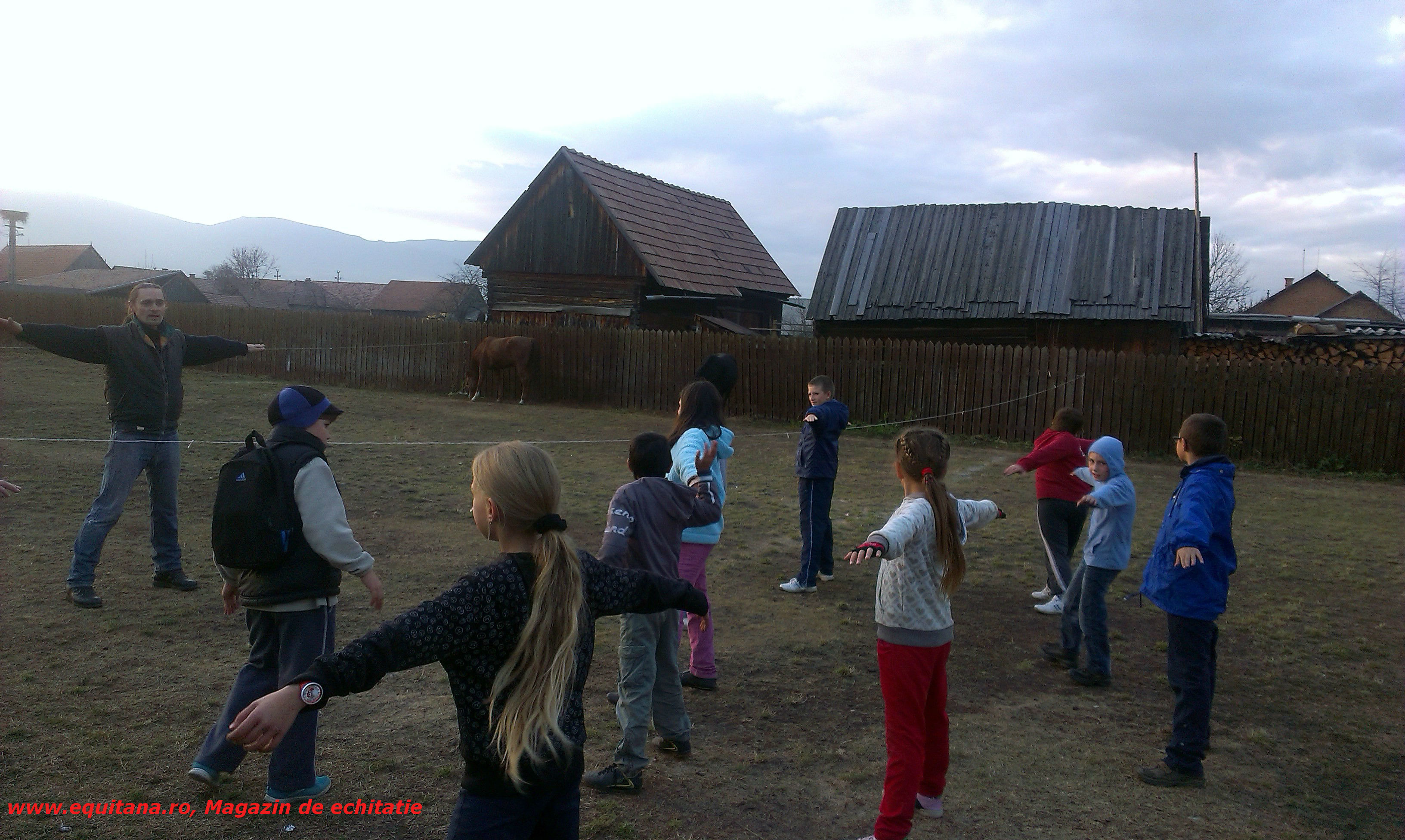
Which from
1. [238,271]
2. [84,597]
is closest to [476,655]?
[84,597]

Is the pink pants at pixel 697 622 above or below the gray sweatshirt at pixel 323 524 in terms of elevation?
below

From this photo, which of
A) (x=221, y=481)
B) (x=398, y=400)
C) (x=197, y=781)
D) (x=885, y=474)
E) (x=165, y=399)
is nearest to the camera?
(x=221, y=481)

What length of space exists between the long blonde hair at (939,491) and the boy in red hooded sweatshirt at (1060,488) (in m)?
2.04

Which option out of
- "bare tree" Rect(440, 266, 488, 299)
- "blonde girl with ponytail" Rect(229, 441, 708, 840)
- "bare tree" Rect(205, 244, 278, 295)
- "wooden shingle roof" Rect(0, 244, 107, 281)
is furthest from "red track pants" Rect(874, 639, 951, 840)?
"bare tree" Rect(205, 244, 278, 295)

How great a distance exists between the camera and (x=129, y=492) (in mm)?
5387

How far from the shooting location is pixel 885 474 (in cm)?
1157

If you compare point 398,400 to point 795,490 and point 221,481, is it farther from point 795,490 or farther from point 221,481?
point 221,481

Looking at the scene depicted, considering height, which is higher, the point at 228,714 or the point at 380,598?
the point at 380,598

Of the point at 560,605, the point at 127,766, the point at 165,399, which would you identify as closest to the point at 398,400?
the point at 165,399

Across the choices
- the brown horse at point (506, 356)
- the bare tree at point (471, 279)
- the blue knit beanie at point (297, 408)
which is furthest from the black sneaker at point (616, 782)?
the bare tree at point (471, 279)

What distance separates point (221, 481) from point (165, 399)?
9.95ft

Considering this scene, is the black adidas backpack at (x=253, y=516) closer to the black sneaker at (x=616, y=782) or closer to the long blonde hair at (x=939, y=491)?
the black sneaker at (x=616, y=782)

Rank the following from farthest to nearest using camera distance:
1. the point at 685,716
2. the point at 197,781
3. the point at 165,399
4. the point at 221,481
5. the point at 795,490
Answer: the point at 795,490
the point at 165,399
the point at 685,716
the point at 197,781
the point at 221,481

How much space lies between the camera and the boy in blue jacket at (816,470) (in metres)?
6.19
